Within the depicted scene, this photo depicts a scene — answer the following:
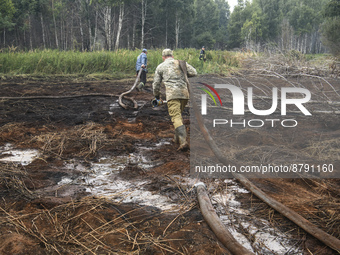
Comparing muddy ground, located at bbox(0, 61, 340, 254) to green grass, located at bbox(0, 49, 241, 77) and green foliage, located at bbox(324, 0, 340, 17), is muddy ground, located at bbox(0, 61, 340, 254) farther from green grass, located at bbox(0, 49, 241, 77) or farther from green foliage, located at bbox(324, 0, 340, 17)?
green foliage, located at bbox(324, 0, 340, 17)

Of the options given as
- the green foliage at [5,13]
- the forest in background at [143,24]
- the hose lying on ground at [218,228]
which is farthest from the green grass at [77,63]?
the green foliage at [5,13]

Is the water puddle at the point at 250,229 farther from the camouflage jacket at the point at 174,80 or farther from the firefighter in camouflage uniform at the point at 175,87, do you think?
the camouflage jacket at the point at 174,80

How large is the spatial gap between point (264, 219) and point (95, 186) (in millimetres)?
2036

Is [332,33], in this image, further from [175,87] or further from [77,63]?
[175,87]

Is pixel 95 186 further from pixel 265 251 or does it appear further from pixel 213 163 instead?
pixel 265 251

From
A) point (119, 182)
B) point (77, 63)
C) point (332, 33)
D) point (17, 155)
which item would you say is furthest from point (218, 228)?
point (332, 33)

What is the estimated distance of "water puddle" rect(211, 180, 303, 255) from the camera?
2680 mm

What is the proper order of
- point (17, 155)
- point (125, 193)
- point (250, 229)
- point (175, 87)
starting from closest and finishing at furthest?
point (250, 229), point (125, 193), point (17, 155), point (175, 87)

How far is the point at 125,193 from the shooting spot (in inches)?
145

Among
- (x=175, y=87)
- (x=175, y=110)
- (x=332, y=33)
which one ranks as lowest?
(x=175, y=110)

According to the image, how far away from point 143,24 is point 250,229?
106 feet

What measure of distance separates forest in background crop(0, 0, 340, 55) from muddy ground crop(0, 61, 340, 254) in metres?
12.9

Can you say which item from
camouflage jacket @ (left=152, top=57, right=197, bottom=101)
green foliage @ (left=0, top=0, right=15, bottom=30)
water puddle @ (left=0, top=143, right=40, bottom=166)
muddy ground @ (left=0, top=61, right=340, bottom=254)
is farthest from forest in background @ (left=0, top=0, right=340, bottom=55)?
water puddle @ (left=0, top=143, right=40, bottom=166)

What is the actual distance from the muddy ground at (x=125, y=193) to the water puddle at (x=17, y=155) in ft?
0.21
